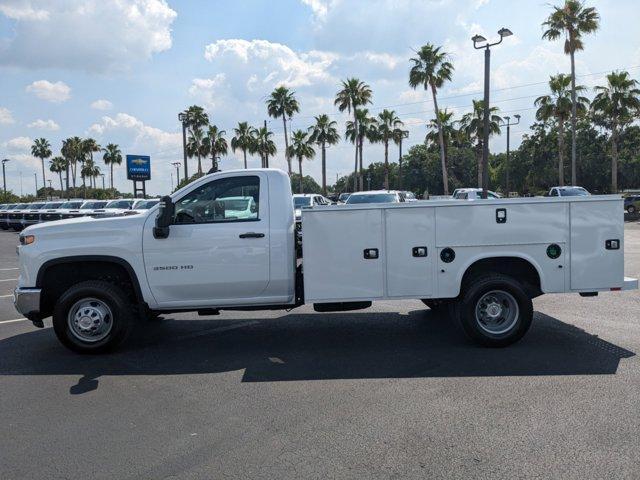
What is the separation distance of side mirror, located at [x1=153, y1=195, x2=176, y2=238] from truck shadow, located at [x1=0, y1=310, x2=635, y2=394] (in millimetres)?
1439

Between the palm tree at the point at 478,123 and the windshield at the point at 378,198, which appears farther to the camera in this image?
the palm tree at the point at 478,123

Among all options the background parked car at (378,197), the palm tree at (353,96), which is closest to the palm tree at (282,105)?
the palm tree at (353,96)

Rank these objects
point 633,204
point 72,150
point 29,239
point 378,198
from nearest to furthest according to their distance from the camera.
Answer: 1. point 29,239
2. point 378,198
3. point 633,204
4. point 72,150

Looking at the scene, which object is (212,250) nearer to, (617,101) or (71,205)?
(71,205)

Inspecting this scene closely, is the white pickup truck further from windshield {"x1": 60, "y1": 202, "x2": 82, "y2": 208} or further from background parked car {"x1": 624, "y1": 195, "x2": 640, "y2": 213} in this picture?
background parked car {"x1": 624, "y1": 195, "x2": 640, "y2": 213}

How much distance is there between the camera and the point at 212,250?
671cm

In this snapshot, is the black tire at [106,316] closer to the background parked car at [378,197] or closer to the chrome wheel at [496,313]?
the chrome wheel at [496,313]

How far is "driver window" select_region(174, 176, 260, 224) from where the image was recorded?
680 cm

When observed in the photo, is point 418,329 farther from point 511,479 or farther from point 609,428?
point 511,479

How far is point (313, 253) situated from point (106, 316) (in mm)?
2511

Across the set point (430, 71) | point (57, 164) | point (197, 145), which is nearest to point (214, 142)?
point (197, 145)

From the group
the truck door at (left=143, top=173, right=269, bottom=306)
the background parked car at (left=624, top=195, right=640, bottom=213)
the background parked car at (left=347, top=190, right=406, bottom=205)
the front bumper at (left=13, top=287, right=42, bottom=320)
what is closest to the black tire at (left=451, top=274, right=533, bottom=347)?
the truck door at (left=143, top=173, right=269, bottom=306)

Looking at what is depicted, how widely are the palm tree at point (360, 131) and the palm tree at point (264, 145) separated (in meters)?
9.21

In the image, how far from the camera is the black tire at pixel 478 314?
6.76 meters
